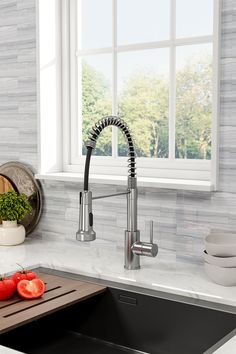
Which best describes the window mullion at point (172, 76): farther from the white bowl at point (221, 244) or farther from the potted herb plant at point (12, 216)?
the potted herb plant at point (12, 216)

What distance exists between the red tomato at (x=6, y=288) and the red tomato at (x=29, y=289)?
24 millimetres

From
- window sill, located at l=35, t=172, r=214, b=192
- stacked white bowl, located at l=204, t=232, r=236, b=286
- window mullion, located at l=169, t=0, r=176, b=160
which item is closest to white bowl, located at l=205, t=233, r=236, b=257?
stacked white bowl, located at l=204, t=232, r=236, b=286

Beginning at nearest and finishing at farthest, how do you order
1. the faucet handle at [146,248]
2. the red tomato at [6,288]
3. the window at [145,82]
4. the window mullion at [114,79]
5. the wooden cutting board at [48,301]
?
the wooden cutting board at [48,301] < the red tomato at [6,288] < the faucet handle at [146,248] < the window at [145,82] < the window mullion at [114,79]

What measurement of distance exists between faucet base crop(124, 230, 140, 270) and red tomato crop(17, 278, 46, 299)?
1.13ft

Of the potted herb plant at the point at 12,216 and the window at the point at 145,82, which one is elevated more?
the window at the point at 145,82

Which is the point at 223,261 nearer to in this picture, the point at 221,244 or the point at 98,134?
the point at 221,244

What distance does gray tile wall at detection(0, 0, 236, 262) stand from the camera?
199cm

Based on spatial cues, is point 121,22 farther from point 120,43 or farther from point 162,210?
point 162,210

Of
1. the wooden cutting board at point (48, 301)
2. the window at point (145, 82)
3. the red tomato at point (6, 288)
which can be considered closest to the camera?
the wooden cutting board at point (48, 301)

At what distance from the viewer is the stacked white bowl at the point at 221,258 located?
183 centimetres

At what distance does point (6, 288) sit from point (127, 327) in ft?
1.37

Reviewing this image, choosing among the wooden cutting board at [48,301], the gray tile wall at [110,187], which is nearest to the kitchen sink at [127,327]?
the wooden cutting board at [48,301]

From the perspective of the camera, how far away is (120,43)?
94.7 inches

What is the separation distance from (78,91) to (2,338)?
1.20 metres
